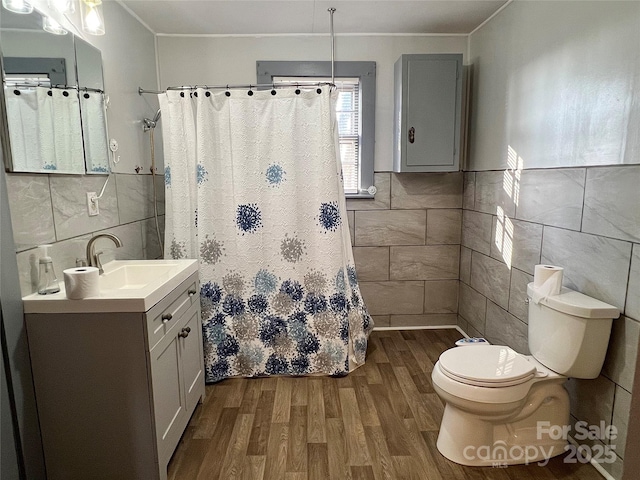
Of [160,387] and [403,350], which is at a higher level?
[160,387]

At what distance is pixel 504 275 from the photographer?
8.04ft

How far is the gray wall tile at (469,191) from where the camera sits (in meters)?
2.90

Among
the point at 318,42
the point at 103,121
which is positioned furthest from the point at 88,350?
the point at 318,42

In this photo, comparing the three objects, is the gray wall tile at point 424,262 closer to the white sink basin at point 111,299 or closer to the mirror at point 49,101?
the white sink basin at point 111,299

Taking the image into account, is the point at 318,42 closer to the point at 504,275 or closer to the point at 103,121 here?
the point at 103,121

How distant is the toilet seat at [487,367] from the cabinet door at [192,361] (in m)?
1.27

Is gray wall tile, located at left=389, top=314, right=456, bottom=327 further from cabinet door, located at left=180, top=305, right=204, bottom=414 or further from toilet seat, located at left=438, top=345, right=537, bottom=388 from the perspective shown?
cabinet door, located at left=180, top=305, right=204, bottom=414

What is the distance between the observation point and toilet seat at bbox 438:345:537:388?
1621mm

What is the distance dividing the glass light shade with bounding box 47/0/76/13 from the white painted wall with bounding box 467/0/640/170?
94.1 inches

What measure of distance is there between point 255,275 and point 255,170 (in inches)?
26.3

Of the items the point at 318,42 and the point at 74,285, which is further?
the point at 318,42

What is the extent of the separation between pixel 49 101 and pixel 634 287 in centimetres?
256

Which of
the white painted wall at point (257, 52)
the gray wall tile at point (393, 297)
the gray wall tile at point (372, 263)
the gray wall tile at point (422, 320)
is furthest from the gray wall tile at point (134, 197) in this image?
the gray wall tile at point (422, 320)

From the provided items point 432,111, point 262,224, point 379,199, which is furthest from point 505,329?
point 262,224
